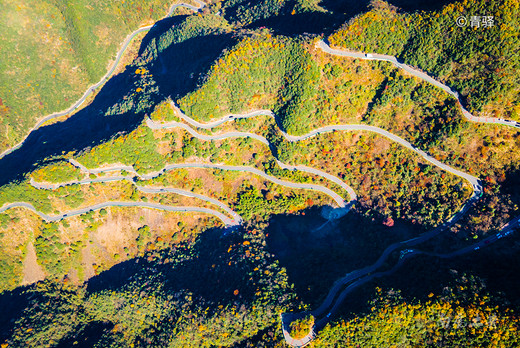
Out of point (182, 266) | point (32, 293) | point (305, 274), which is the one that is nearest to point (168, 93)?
point (182, 266)

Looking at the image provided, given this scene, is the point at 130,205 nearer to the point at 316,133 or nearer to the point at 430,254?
the point at 316,133

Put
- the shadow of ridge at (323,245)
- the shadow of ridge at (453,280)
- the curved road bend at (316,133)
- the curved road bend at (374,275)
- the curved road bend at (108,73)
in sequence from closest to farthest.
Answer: the shadow of ridge at (453,280) < the curved road bend at (374,275) < the curved road bend at (316,133) < the shadow of ridge at (323,245) < the curved road bend at (108,73)

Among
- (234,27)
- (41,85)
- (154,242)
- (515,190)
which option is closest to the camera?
(515,190)

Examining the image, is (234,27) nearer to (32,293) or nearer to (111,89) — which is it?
(111,89)

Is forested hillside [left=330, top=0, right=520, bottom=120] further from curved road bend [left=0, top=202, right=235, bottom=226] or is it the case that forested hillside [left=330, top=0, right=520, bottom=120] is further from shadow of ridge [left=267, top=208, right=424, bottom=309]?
curved road bend [left=0, top=202, right=235, bottom=226]

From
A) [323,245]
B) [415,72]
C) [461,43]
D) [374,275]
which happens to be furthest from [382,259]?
[461,43]

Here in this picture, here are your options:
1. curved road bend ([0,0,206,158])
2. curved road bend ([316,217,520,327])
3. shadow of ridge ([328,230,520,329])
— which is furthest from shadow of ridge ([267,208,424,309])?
curved road bend ([0,0,206,158])

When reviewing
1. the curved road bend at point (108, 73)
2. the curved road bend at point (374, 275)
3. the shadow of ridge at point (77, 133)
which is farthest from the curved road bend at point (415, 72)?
the curved road bend at point (108, 73)

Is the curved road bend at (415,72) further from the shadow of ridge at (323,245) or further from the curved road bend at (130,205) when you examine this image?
the curved road bend at (130,205)

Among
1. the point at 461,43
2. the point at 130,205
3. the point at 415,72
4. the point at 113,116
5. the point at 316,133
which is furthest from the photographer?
the point at 113,116

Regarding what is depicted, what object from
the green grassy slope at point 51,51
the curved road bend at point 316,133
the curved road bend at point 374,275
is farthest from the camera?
the green grassy slope at point 51,51

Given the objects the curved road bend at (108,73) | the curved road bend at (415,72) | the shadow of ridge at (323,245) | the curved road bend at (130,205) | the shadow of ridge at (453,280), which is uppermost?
the curved road bend at (108,73)
